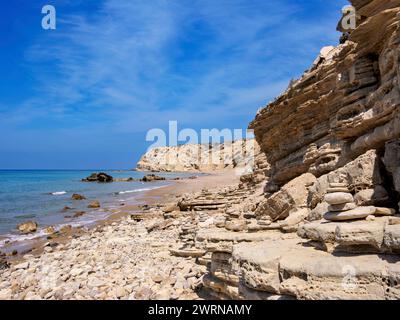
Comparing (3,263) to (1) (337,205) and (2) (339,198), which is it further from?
(2) (339,198)

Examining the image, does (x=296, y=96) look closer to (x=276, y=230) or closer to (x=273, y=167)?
(x=273, y=167)

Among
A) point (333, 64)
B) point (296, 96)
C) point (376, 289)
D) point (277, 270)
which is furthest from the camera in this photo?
point (296, 96)

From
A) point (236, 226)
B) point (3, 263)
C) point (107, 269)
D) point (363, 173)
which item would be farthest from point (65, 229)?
point (363, 173)

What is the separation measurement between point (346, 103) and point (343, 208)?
461cm

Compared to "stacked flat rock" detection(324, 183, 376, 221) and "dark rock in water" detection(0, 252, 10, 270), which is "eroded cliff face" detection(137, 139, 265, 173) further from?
"stacked flat rock" detection(324, 183, 376, 221)

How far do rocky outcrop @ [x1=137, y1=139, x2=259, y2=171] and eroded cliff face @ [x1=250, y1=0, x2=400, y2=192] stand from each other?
100442 millimetres

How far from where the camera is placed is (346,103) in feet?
34.0

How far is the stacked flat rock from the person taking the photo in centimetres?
662

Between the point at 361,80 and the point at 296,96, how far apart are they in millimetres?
4880

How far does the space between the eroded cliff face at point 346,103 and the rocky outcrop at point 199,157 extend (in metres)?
100

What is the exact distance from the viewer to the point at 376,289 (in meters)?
4.96

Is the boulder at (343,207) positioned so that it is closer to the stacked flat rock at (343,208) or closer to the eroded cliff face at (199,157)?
the stacked flat rock at (343,208)

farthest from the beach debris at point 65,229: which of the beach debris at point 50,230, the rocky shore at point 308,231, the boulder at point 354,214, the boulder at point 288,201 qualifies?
the boulder at point 354,214
